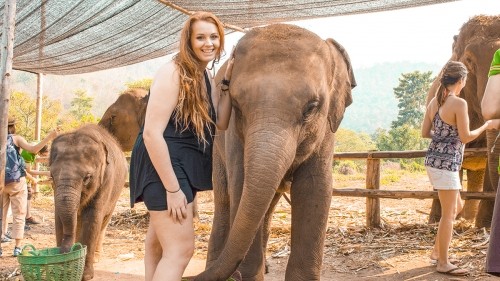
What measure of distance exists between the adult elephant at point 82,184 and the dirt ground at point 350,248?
57 centimetres

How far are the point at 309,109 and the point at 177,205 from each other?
A: 956 millimetres

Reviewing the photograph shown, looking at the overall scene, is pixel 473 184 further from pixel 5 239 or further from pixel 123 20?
pixel 5 239

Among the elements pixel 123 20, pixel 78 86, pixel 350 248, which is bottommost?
pixel 350 248

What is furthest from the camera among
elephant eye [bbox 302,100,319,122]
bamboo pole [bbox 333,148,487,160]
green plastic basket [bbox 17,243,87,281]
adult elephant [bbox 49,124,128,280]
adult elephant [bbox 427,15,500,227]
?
bamboo pole [bbox 333,148,487,160]

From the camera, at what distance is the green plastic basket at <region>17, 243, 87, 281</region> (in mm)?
4828

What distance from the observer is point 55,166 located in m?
5.92

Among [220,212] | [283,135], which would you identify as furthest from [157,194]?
[220,212]

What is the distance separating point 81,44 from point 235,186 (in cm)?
684

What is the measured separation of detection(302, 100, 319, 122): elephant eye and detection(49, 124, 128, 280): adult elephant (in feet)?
10.0

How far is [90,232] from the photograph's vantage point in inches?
246

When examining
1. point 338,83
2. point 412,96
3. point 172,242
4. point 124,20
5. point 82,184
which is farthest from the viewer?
point 412,96

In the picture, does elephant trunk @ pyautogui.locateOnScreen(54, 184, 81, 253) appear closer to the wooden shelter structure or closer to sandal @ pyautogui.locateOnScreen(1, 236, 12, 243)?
the wooden shelter structure

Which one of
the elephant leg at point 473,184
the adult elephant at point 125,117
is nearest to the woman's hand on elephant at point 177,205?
the elephant leg at point 473,184

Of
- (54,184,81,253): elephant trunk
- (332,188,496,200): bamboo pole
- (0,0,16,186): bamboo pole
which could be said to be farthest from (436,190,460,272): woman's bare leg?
(0,0,16,186): bamboo pole
